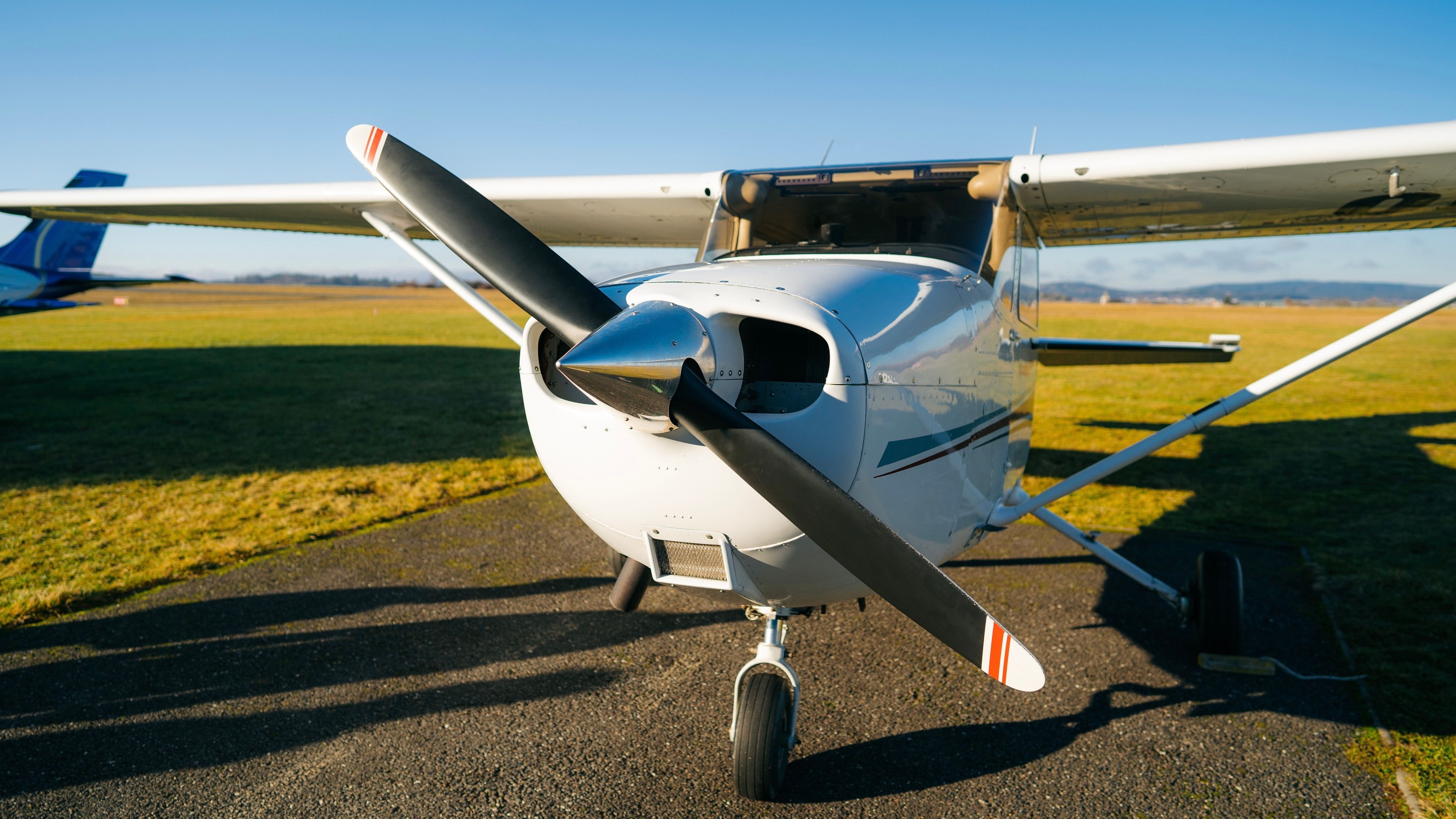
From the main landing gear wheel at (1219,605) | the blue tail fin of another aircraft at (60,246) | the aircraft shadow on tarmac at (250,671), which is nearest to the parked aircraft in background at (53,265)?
the blue tail fin of another aircraft at (60,246)

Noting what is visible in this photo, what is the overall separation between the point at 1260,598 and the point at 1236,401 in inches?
68.9

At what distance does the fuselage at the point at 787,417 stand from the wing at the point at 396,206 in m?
2.25

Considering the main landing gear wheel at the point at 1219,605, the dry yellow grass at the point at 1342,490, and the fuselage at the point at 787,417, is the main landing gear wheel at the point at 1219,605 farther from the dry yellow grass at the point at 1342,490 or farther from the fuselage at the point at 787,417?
the fuselage at the point at 787,417

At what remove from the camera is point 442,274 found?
5.57 m

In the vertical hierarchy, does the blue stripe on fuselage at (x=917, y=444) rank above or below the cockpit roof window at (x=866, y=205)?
below

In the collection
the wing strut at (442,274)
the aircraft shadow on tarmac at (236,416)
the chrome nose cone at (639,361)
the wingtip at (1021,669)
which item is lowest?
the aircraft shadow on tarmac at (236,416)

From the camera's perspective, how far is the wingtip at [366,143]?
2.76 meters

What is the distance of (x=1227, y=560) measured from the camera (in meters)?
4.27

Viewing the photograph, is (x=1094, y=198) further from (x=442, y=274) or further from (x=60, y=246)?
(x=60, y=246)

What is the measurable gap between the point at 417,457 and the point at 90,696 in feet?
17.4

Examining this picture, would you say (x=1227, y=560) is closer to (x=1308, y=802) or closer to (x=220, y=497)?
(x=1308, y=802)

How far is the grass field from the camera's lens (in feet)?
16.3

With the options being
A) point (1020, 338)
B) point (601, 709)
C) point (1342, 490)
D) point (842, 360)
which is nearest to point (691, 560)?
point (842, 360)

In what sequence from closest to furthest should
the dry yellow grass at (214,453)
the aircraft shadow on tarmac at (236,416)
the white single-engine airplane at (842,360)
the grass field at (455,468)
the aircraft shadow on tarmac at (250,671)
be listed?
the white single-engine airplane at (842,360)
the aircraft shadow on tarmac at (250,671)
the grass field at (455,468)
the dry yellow grass at (214,453)
the aircraft shadow on tarmac at (236,416)
